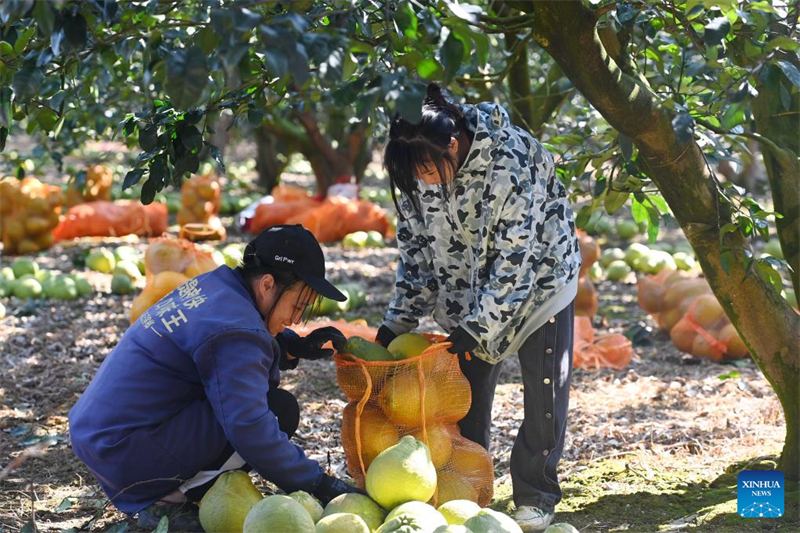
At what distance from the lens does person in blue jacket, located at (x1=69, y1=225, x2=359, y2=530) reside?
2770mm

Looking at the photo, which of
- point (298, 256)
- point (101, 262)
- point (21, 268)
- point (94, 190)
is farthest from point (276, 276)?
point (94, 190)

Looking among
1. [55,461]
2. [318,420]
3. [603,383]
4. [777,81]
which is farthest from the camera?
[603,383]

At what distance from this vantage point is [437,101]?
118 inches

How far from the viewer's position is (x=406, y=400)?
3080 mm

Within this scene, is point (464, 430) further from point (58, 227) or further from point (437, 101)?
point (58, 227)

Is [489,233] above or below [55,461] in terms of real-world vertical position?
above

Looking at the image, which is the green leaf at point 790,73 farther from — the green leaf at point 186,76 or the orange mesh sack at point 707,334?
the orange mesh sack at point 707,334

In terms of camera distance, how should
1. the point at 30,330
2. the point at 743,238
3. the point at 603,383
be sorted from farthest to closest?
the point at 30,330, the point at 603,383, the point at 743,238

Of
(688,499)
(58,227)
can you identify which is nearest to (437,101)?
(688,499)

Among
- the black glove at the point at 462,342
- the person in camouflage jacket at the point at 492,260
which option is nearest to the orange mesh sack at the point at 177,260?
the person in camouflage jacket at the point at 492,260

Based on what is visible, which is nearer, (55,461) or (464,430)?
(464,430)

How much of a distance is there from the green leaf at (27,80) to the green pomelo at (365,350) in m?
1.41

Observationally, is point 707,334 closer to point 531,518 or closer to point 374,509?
Result: point 531,518

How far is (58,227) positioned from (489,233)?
302 inches
